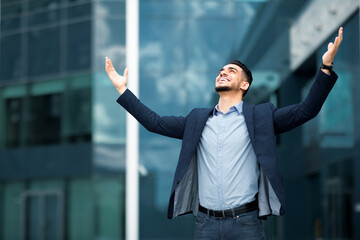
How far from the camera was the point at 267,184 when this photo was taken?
341cm

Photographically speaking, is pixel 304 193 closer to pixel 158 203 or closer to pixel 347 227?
pixel 347 227

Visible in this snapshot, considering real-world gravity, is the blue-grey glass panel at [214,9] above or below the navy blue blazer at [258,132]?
above

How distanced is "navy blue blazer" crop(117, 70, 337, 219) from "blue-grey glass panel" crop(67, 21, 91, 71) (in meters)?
11.1

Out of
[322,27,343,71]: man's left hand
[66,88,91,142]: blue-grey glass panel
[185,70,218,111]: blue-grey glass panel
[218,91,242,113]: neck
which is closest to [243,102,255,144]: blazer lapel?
[218,91,242,113]: neck

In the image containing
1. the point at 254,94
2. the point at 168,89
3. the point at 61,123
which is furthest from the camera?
the point at 61,123

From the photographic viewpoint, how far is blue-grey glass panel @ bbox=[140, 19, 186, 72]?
13141 millimetres

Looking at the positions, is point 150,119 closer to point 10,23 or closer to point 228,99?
point 228,99

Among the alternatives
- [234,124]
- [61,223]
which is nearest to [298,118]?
[234,124]

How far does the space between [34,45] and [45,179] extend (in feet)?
11.1

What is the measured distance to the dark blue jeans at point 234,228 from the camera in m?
3.33

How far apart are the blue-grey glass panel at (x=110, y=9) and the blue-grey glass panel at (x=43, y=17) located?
53.4 inches

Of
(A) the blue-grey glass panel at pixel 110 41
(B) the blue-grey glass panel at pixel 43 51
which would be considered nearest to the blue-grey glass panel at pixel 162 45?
(A) the blue-grey glass panel at pixel 110 41

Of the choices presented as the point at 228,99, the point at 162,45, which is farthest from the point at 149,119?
the point at 162,45

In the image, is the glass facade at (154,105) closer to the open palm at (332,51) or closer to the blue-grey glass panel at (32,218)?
the blue-grey glass panel at (32,218)
